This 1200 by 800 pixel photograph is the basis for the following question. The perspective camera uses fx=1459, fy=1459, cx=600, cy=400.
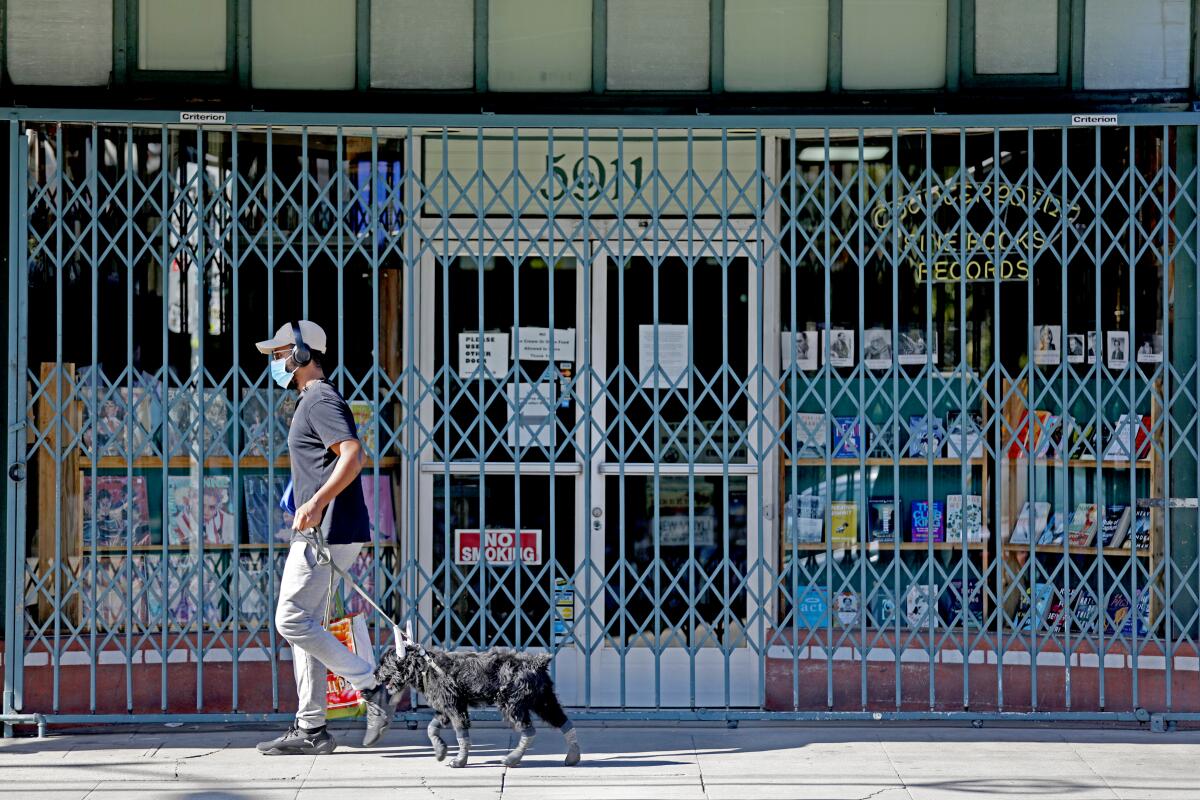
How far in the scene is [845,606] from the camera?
8500 millimetres

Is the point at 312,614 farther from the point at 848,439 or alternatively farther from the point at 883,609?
the point at 883,609

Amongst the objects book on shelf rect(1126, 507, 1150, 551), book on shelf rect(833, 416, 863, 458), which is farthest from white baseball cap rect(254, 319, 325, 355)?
book on shelf rect(1126, 507, 1150, 551)

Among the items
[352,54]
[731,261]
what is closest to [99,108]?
[352,54]

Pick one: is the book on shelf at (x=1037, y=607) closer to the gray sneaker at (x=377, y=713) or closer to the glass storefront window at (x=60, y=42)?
the gray sneaker at (x=377, y=713)

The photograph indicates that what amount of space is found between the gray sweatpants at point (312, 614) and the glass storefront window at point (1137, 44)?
4.92 meters

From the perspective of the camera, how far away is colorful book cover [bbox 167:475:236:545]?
27.6 feet

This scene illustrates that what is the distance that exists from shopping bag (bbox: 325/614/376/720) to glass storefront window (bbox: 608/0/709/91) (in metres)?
3.33

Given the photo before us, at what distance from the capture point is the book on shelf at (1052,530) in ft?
27.6

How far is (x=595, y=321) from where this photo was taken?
334 inches

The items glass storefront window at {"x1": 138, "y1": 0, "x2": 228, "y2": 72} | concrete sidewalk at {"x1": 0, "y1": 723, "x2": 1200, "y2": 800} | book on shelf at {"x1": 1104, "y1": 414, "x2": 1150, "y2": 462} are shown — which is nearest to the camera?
concrete sidewalk at {"x1": 0, "y1": 723, "x2": 1200, "y2": 800}

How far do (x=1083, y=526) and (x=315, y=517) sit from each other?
4.38m

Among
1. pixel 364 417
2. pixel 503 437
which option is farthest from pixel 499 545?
pixel 364 417

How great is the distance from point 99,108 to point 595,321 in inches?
119

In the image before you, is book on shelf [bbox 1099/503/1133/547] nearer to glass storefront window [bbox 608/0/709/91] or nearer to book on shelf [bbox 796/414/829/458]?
book on shelf [bbox 796/414/829/458]
